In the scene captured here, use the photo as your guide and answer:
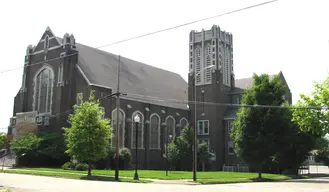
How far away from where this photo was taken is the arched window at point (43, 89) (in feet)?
161

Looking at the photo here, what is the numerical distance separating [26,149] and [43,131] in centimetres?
539

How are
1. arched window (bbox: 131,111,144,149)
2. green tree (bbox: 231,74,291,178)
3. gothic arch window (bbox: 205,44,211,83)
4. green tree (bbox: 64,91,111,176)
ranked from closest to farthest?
green tree (bbox: 64,91,111,176) < green tree (bbox: 231,74,291,178) < arched window (bbox: 131,111,144,149) < gothic arch window (bbox: 205,44,211,83)

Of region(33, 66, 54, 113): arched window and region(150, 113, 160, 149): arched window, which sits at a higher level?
region(33, 66, 54, 113): arched window

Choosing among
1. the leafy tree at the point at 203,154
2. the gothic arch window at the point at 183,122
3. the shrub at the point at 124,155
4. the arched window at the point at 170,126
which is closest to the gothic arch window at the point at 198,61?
the gothic arch window at the point at 183,122

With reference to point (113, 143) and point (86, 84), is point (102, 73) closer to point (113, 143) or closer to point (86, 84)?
point (86, 84)

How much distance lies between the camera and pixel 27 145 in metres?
41.0

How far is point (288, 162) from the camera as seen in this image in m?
37.5

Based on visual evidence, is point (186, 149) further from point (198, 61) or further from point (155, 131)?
point (198, 61)

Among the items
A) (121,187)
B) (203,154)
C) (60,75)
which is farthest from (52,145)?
(121,187)

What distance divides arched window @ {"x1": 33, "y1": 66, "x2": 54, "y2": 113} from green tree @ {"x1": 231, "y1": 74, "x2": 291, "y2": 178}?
1084 inches

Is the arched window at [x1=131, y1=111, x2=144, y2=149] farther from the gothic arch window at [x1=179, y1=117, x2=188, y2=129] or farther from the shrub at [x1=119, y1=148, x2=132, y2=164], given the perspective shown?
the gothic arch window at [x1=179, y1=117, x2=188, y2=129]

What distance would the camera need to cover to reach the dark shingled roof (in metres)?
49.2

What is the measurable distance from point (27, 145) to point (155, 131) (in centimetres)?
1980

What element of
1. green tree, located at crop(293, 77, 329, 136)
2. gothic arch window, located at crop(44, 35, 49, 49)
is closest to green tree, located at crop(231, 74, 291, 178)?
green tree, located at crop(293, 77, 329, 136)
